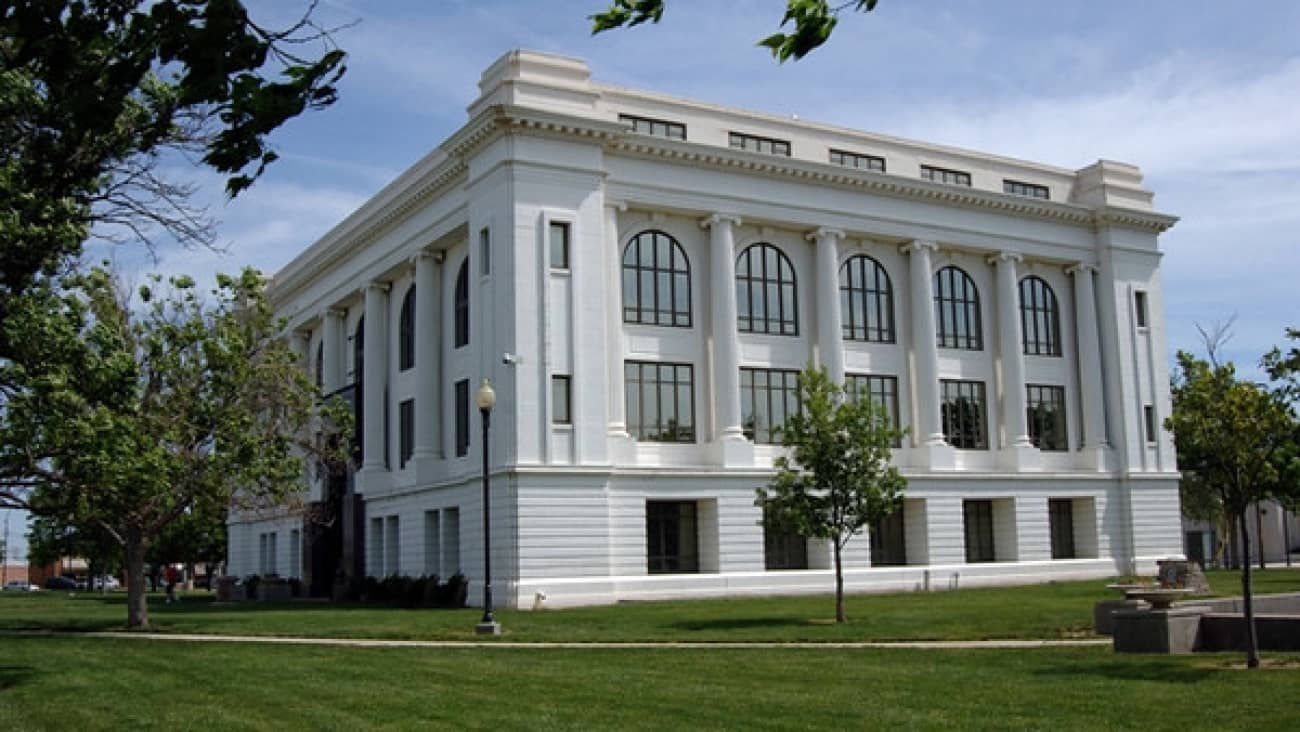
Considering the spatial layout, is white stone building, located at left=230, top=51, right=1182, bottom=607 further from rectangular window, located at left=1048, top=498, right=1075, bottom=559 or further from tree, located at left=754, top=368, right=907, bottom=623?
tree, located at left=754, top=368, right=907, bottom=623

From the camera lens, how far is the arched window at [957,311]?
2110 inches

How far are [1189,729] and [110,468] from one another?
59.9 feet

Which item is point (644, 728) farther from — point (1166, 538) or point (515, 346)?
point (1166, 538)

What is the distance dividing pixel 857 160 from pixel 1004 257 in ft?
24.8

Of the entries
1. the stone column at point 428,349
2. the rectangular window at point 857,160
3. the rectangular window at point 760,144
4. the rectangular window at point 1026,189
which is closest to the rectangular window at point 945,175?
the rectangular window at point 1026,189

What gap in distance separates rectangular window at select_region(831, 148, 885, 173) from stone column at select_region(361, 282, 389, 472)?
19612mm

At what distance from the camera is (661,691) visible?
1620 centimetres

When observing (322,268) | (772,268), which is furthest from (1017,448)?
(322,268)

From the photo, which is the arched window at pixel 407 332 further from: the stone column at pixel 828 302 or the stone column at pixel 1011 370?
the stone column at pixel 1011 370

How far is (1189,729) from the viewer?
1255cm

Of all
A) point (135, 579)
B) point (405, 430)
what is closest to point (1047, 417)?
point (405, 430)

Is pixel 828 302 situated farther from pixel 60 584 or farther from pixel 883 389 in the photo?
pixel 60 584

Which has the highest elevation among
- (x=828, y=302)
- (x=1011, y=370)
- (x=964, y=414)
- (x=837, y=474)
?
(x=828, y=302)

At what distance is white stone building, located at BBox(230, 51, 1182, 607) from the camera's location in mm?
42500
